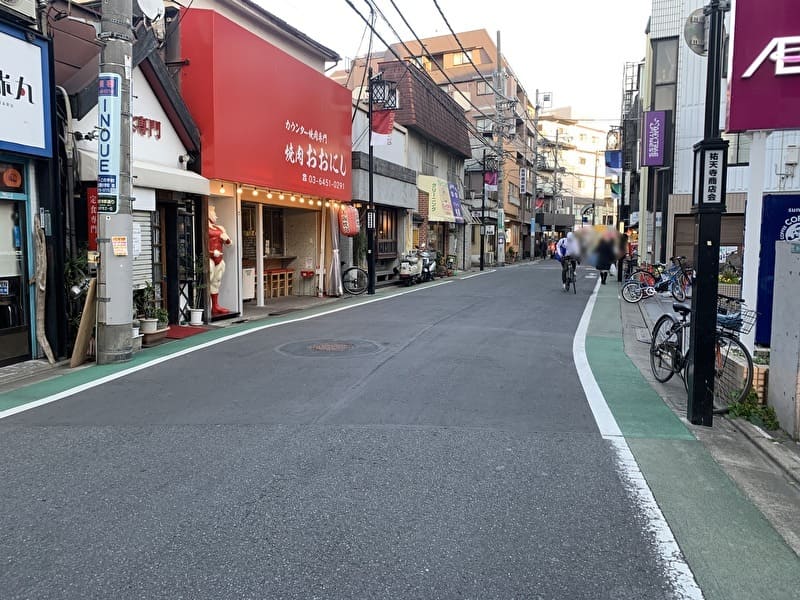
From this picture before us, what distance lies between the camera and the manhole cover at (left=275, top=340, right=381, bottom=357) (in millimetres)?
8930

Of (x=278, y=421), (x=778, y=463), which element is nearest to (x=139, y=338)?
(x=278, y=421)

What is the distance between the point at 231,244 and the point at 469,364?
7.15 m

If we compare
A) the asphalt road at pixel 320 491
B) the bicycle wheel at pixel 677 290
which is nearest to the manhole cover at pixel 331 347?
the asphalt road at pixel 320 491

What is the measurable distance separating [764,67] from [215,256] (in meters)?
9.89

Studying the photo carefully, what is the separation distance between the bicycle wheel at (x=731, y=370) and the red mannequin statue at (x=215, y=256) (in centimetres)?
920

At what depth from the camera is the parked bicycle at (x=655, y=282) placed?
16406 millimetres

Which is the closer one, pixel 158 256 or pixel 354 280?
pixel 158 256

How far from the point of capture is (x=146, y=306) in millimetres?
10008

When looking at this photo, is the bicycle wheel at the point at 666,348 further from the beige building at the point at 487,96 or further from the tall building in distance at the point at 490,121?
the beige building at the point at 487,96

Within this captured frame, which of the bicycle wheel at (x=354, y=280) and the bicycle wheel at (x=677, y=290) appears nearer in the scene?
the bicycle wheel at (x=677, y=290)

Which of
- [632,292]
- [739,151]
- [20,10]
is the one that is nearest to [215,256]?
[20,10]

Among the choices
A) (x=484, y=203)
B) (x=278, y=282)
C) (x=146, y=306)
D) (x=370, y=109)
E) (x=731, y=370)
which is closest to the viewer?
(x=731, y=370)

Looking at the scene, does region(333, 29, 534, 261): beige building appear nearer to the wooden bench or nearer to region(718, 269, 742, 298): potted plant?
the wooden bench

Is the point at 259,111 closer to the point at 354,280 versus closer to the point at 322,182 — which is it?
the point at 322,182
